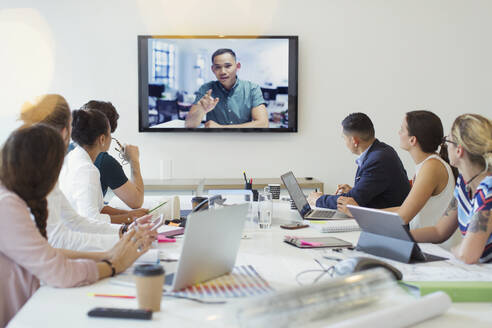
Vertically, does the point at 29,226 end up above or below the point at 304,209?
above

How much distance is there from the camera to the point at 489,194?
5.88ft

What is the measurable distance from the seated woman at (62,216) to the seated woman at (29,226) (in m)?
0.23

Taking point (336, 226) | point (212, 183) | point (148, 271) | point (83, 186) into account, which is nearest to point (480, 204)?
point (336, 226)

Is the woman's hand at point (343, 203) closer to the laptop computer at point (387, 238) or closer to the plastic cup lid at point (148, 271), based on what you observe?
the laptop computer at point (387, 238)

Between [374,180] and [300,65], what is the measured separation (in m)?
1.83

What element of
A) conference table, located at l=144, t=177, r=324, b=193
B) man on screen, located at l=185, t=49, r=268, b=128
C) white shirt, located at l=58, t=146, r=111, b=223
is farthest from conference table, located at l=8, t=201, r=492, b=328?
man on screen, located at l=185, t=49, r=268, b=128

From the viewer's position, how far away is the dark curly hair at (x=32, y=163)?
4.67 ft

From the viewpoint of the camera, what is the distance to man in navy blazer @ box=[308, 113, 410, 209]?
308cm

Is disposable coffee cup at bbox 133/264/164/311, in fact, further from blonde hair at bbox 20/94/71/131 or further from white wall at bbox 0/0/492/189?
white wall at bbox 0/0/492/189

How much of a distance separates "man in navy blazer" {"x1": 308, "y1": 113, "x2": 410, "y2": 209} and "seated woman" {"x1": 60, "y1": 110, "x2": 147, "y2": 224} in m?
1.22

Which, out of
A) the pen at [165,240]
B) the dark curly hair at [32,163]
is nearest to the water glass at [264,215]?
the pen at [165,240]

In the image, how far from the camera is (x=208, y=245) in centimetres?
140

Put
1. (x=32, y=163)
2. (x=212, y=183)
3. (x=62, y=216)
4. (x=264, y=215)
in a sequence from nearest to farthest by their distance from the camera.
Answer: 1. (x=32, y=163)
2. (x=62, y=216)
3. (x=264, y=215)
4. (x=212, y=183)

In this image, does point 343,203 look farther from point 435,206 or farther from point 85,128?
point 85,128
